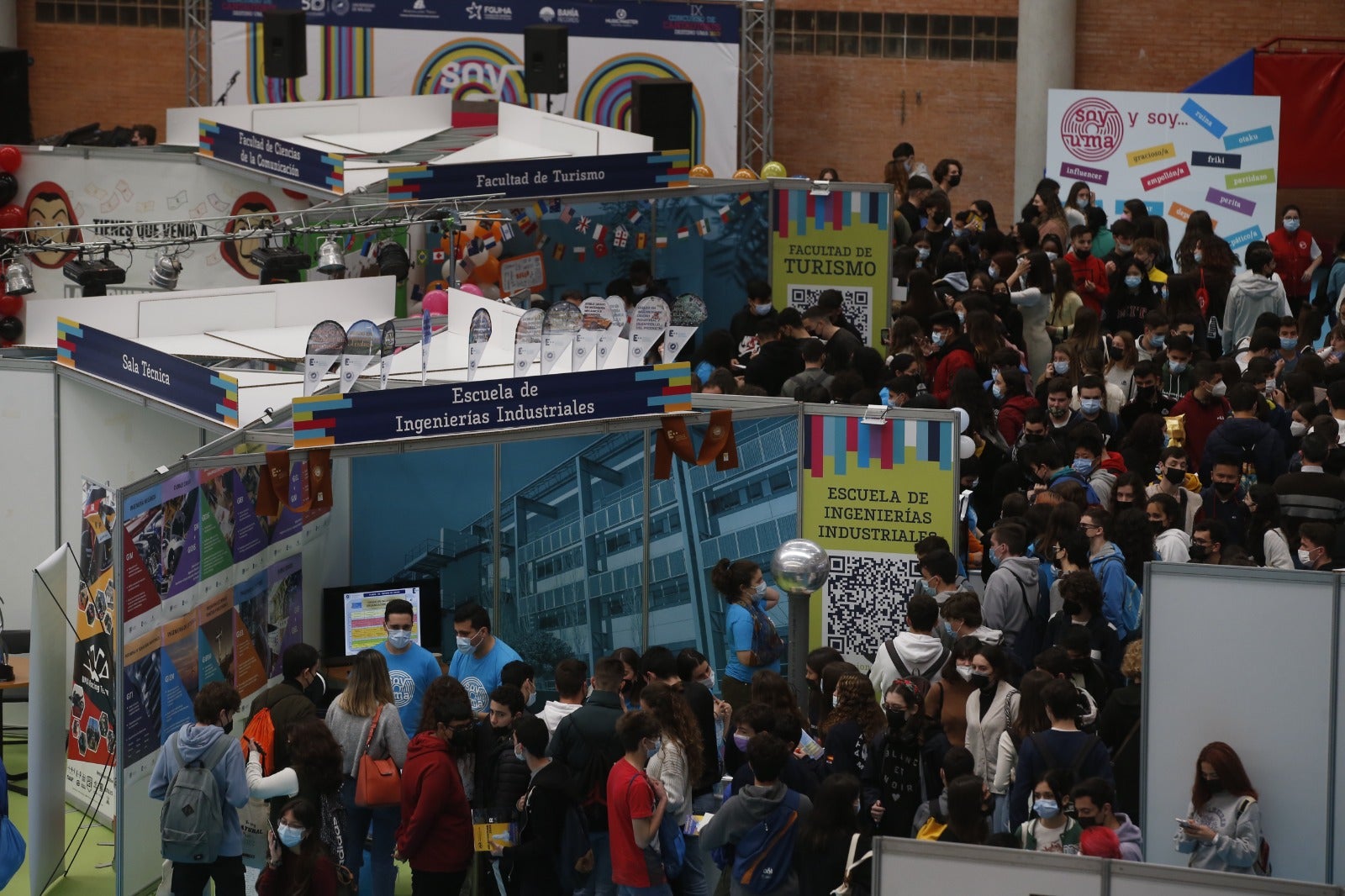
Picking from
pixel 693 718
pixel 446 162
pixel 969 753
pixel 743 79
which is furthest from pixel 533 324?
pixel 743 79

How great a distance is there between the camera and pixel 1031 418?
10461 millimetres

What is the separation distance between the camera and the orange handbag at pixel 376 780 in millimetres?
7742

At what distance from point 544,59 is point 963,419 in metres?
10.2

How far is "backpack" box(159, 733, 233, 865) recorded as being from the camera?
7.36 metres

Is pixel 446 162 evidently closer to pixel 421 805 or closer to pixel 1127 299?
pixel 1127 299

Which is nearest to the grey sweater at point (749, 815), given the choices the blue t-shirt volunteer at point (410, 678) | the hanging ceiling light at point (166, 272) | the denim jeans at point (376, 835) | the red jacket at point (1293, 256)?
the denim jeans at point (376, 835)

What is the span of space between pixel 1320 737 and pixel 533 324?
4.13 metres

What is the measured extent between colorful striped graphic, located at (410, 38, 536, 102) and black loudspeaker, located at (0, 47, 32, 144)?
4156 millimetres

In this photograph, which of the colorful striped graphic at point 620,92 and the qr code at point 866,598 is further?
the colorful striped graphic at point 620,92

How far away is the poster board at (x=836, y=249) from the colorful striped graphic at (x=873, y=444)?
518 cm

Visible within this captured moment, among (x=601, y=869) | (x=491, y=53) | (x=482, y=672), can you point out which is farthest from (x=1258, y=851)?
(x=491, y=53)

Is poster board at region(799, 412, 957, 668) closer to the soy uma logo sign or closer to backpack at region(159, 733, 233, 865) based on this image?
backpack at region(159, 733, 233, 865)

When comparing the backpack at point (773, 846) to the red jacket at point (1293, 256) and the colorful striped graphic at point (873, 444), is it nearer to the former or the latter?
the colorful striped graphic at point (873, 444)

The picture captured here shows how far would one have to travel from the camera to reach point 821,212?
Result: 14.8 metres
